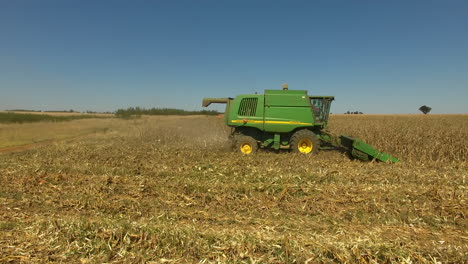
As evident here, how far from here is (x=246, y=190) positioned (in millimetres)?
4441

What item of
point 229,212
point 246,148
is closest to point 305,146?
point 246,148

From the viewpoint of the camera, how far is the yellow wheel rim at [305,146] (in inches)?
302

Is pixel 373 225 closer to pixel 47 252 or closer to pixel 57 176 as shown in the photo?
pixel 47 252

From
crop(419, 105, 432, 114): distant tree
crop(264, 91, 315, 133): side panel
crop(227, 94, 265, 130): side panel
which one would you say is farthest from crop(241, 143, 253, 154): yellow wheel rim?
crop(419, 105, 432, 114): distant tree

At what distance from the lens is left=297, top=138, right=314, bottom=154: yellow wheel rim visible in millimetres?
7659

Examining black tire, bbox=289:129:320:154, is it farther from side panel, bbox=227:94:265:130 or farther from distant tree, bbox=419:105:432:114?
distant tree, bbox=419:105:432:114

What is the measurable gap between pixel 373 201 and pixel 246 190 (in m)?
2.22

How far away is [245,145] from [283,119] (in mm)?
1579

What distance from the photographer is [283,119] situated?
7723mm

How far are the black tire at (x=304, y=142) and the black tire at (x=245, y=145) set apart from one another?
1.28 meters

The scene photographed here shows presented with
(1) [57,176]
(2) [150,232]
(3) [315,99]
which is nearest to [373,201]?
(2) [150,232]

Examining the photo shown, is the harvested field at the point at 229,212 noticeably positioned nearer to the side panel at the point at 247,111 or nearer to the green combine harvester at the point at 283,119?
the green combine harvester at the point at 283,119

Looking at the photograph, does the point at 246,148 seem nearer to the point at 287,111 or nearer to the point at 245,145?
the point at 245,145

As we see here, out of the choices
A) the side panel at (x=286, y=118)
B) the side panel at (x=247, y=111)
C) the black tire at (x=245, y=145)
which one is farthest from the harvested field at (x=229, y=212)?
the side panel at (x=247, y=111)
